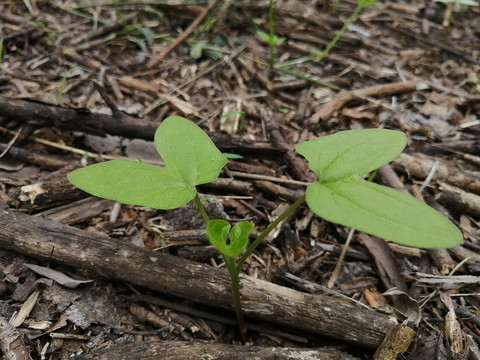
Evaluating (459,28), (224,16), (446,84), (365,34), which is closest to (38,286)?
(224,16)

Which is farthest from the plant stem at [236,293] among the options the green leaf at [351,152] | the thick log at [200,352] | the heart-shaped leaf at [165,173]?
the green leaf at [351,152]

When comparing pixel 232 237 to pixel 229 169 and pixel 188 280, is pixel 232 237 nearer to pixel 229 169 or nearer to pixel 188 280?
pixel 188 280

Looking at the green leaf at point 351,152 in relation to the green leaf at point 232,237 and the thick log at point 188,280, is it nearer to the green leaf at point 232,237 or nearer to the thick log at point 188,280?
the green leaf at point 232,237

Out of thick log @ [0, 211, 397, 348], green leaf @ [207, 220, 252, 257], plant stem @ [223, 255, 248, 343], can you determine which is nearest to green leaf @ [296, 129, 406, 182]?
green leaf @ [207, 220, 252, 257]

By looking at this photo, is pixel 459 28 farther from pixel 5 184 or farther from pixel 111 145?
pixel 5 184

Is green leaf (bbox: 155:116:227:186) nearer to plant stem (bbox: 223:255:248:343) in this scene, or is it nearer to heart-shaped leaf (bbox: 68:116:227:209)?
heart-shaped leaf (bbox: 68:116:227:209)
